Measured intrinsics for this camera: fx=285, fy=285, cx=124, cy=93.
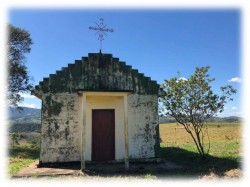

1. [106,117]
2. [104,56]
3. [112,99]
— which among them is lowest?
[106,117]

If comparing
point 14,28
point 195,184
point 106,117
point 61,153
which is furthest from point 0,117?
point 195,184

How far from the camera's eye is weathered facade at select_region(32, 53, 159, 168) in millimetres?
12875

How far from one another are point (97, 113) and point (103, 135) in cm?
108

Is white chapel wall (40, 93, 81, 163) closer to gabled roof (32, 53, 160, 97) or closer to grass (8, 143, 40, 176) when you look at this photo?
Result: gabled roof (32, 53, 160, 97)

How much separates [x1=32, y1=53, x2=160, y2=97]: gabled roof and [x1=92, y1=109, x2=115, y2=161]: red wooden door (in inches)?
49.4

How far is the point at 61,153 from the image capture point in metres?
12.8

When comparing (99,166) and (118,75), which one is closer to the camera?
(99,166)

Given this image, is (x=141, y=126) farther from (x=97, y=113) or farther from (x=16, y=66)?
(x=16, y=66)

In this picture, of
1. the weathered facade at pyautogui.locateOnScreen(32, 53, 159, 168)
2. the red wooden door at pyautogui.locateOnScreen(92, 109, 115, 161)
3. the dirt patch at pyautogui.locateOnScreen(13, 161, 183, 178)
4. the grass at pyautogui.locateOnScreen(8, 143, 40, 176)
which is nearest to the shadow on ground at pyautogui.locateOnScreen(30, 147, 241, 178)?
the dirt patch at pyautogui.locateOnScreen(13, 161, 183, 178)

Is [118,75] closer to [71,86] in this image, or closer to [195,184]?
[71,86]

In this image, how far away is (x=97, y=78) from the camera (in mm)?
13602

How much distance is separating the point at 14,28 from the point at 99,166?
14231mm

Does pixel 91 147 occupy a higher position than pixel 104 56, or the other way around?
pixel 104 56

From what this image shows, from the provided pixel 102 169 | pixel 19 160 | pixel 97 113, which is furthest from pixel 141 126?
pixel 19 160
